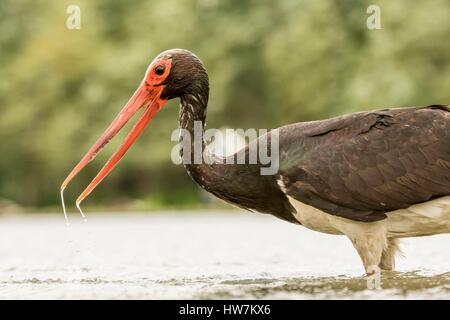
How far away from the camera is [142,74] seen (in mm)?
39062

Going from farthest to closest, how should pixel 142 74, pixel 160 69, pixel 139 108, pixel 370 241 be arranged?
pixel 142 74, pixel 139 108, pixel 160 69, pixel 370 241

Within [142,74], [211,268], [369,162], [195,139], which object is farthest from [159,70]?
[142,74]

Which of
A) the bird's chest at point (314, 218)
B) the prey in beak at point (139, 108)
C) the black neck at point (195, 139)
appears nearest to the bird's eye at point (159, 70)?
the prey in beak at point (139, 108)

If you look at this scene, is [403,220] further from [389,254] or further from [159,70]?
[159,70]

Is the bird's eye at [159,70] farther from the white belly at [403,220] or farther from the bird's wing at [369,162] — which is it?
the white belly at [403,220]

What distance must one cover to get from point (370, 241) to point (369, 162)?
712mm

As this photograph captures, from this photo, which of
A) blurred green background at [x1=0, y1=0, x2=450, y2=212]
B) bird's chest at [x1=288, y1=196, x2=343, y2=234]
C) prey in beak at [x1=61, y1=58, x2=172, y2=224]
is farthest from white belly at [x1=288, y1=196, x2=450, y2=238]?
blurred green background at [x1=0, y1=0, x2=450, y2=212]

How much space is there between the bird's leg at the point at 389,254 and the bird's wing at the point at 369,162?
0.55m

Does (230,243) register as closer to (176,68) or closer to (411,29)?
(176,68)

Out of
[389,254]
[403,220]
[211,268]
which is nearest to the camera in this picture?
[403,220]

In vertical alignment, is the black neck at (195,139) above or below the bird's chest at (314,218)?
above

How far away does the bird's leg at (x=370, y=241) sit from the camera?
319 inches

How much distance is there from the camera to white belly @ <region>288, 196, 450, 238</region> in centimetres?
811

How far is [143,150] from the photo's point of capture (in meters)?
38.3
